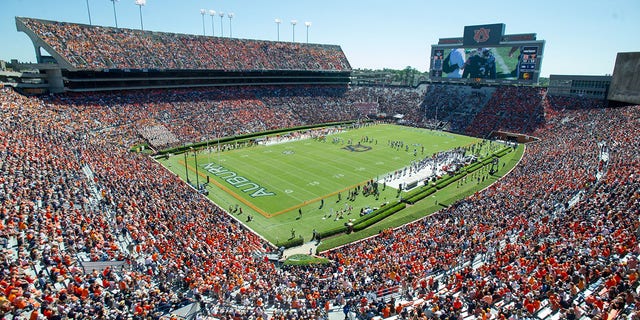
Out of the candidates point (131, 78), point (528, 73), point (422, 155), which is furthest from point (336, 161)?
point (528, 73)

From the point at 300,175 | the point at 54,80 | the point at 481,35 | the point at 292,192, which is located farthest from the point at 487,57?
the point at 54,80

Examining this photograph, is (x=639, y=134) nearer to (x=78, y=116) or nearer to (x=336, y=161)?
(x=336, y=161)

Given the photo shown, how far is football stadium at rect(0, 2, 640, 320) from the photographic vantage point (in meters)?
13.7

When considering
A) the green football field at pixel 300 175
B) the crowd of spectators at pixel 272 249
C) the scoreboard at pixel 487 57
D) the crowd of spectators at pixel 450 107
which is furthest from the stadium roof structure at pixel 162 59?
the scoreboard at pixel 487 57

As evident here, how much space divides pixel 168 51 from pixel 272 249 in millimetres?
50506

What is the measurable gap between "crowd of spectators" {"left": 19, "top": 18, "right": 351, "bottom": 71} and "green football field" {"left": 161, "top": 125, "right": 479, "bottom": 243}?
2176 cm

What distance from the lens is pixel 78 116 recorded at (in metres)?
45.5

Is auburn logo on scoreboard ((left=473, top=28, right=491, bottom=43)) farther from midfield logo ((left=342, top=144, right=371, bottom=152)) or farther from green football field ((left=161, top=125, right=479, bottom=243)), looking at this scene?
midfield logo ((left=342, top=144, right=371, bottom=152))

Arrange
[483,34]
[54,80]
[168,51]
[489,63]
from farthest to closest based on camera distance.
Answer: [489,63], [483,34], [168,51], [54,80]

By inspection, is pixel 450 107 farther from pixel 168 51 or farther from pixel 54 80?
pixel 54 80

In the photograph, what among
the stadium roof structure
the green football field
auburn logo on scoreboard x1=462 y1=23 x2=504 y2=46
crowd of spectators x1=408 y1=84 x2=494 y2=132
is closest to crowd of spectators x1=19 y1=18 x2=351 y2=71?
the stadium roof structure

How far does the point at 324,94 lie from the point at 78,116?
4732 centimetres

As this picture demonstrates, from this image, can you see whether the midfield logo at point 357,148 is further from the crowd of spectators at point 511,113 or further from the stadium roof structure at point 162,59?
the stadium roof structure at point 162,59

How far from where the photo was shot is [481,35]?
68.2 m
